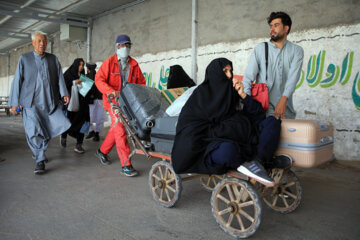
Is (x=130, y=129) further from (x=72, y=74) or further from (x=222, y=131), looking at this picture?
(x=72, y=74)

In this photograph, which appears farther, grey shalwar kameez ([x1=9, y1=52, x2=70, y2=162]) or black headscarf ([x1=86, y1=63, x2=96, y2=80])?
black headscarf ([x1=86, y1=63, x2=96, y2=80])

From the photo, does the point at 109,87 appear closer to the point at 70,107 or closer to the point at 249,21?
the point at 70,107

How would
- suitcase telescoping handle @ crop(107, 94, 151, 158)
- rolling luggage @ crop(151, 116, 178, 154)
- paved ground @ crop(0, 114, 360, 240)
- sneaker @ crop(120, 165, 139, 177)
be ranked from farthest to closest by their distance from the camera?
1. sneaker @ crop(120, 165, 139, 177)
2. suitcase telescoping handle @ crop(107, 94, 151, 158)
3. rolling luggage @ crop(151, 116, 178, 154)
4. paved ground @ crop(0, 114, 360, 240)

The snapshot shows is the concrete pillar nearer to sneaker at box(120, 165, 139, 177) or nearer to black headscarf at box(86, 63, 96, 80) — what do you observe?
black headscarf at box(86, 63, 96, 80)

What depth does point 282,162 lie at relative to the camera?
8.08 ft

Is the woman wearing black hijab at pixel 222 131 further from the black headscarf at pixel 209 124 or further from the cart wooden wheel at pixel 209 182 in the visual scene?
the cart wooden wheel at pixel 209 182

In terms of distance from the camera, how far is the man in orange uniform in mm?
4293

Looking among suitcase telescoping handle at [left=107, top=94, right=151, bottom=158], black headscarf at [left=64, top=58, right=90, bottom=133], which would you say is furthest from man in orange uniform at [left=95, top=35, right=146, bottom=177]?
black headscarf at [left=64, top=58, right=90, bottom=133]

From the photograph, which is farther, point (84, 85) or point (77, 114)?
point (77, 114)

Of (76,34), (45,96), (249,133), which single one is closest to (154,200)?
(249,133)

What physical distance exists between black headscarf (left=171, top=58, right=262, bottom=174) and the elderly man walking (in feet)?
8.88

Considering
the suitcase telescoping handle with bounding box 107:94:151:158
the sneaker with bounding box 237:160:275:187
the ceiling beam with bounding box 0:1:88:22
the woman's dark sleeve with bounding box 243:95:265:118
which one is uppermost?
the ceiling beam with bounding box 0:1:88:22

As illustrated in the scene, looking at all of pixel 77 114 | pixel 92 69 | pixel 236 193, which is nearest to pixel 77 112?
pixel 77 114

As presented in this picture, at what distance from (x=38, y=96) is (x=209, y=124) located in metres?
3.09
